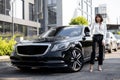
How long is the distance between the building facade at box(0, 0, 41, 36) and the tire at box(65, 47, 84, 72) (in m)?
23.7

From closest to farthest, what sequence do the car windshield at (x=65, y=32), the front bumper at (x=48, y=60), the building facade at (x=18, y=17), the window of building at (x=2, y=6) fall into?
the front bumper at (x=48, y=60)
the car windshield at (x=65, y=32)
the window of building at (x=2, y=6)
the building facade at (x=18, y=17)

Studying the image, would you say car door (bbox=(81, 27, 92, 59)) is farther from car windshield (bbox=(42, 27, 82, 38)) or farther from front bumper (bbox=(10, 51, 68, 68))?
front bumper (bbox=(10, 51, 68, 68))

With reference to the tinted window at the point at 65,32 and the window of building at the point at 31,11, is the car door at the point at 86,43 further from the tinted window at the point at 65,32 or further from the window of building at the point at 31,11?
the window of building at the point at 31,11

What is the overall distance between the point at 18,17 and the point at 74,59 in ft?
108

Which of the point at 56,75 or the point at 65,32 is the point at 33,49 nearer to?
the point at 56,75

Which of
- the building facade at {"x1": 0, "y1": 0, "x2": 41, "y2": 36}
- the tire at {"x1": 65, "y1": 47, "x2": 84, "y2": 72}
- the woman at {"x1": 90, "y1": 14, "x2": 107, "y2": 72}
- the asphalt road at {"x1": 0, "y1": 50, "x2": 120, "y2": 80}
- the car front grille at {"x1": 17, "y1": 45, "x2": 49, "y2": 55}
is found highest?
the building facade at {"x1": 0, "y1": 0, "x2": 41, "y2": 36}

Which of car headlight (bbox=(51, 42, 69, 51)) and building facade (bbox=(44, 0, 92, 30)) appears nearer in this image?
car headlight (bbox=(51, 42, 69, 51))

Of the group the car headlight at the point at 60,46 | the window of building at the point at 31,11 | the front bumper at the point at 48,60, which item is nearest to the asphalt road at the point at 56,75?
the front bumper at the point at 48,60

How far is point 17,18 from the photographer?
41.4m

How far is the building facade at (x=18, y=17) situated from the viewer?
125 feet

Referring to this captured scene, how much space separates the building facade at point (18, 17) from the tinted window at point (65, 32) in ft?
72.9

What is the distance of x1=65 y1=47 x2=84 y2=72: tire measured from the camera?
978 cm

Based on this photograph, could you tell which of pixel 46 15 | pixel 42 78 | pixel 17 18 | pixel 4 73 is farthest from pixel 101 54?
pixel 46 15

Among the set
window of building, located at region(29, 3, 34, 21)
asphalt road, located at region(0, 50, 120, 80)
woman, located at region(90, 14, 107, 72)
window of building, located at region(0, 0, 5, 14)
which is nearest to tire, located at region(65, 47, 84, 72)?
asphalt road, located at region(0, 50, 120, 80)
